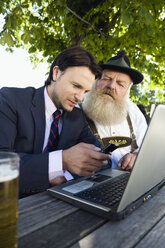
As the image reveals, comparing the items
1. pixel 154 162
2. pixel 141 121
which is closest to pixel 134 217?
pixel 154 162

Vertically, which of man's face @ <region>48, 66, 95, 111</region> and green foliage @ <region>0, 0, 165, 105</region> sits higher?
green foliage @ <region>0, 0, 165, 105</region>

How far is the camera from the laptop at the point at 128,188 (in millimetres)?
825

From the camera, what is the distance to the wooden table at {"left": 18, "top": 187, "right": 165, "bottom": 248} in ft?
2.47

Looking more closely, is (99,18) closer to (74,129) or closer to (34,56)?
(74,129)

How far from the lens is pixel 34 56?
8.70 metres

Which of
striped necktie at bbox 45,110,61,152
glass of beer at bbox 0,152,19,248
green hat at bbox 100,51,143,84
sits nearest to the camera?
glass of beer at bbox 0,152,19,248

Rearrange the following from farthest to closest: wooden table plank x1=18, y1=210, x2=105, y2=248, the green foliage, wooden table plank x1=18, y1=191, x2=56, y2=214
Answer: the green foliage
wooden table plank x1=18, y1=191, x2=56, y2=214
wooden table plank x1=18, y1=210, x2=105, y2=248

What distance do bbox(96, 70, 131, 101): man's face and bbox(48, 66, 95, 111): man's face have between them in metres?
0.88

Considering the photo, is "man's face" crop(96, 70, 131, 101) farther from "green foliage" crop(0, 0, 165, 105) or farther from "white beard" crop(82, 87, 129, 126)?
"green foliage" crop(0, 0, 165, 105)

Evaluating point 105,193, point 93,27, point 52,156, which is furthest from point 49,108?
point 93,27

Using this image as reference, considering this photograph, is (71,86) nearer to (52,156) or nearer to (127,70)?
(52,156)

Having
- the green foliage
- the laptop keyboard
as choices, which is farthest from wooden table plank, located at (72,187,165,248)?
the green foliage

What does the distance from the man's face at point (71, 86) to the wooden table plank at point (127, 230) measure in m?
1.24

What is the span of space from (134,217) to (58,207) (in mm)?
344
